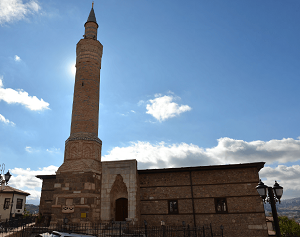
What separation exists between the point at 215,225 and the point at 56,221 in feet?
32.3

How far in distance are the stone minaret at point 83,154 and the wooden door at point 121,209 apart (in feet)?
5.12

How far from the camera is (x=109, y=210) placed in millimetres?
15070

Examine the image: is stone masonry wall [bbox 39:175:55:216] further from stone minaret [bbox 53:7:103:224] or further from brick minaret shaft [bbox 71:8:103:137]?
brick minaret shaft [bbox 71:8:103:137]

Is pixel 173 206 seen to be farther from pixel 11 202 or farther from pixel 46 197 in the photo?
pixel 11 202

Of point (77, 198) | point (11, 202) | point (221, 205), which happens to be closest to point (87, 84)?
point (77, 198)

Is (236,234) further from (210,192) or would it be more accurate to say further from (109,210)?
(109,210)

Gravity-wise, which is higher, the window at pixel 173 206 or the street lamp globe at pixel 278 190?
the street lamp globe at pixel 278 190

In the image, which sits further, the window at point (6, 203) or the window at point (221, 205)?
the window at point (6, 203)

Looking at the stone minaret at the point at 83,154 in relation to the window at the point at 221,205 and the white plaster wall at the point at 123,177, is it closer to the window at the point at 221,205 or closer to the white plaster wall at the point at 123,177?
the white plaster wall at the point at 123,177

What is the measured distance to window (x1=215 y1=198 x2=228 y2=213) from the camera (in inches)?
573

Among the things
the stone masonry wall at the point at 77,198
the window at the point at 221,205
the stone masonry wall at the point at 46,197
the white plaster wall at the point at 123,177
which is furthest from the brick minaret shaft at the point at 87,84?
the window at the point at 221,205

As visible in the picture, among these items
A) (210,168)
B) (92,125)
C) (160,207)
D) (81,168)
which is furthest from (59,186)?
(210,168)

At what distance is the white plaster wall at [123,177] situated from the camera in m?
14.8

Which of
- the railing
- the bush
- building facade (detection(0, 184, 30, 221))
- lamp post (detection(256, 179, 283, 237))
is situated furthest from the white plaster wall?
building facade (detection(0, 184, 30, 221))
